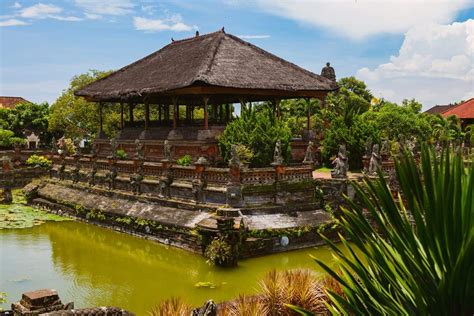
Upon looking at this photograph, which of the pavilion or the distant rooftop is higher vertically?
the distant rooftop

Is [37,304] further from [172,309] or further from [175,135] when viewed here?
[175,135]

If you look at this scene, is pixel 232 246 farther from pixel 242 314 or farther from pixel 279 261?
pixel 242 314

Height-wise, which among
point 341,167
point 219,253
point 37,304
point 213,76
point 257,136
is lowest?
point 219,253

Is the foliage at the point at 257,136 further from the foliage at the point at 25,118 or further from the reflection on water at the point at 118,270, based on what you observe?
the foliage at the point at 25,118

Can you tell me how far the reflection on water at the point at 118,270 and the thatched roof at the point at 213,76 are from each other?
6.10 m

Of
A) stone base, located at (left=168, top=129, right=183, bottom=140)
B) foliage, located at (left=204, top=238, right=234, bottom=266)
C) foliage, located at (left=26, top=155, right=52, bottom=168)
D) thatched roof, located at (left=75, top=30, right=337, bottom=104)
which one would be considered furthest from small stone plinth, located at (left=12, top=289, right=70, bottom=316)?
foliage, located at (left=26, top=155, right=52, bottom=168)

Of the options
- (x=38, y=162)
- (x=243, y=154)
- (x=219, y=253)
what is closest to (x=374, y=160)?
(x=243, y=154)

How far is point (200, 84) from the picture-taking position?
1714 centimetres

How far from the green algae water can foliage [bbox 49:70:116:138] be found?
18.3 metres

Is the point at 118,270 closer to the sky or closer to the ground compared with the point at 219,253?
closer to the ground

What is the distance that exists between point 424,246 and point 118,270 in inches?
387

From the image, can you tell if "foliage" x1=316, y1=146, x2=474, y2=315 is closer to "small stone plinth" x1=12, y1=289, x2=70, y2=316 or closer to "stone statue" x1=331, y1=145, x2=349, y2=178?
"small stone plinth" x1=12, y1=289, x2=70, y2=316

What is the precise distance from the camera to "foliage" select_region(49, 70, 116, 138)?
3384 centimetres

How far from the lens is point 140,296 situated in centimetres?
1031
